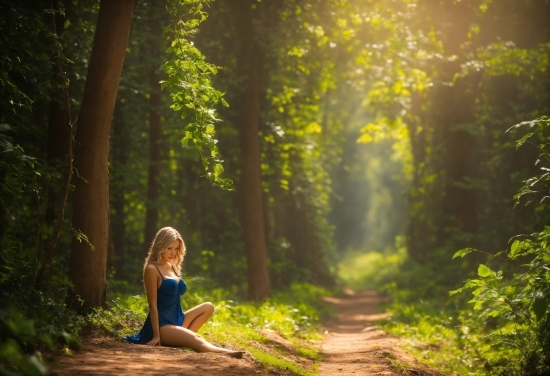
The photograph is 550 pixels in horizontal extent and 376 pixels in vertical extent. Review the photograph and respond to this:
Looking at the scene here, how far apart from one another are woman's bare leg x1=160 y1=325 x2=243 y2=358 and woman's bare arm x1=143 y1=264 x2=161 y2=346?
10cm

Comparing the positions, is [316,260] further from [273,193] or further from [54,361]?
[54,361]

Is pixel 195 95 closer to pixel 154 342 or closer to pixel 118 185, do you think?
pixel 154 342

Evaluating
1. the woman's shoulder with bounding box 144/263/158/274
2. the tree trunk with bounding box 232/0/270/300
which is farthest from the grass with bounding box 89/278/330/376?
the tree trunk with bounding box 232/0/270/300

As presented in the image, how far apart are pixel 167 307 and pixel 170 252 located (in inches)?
30.3

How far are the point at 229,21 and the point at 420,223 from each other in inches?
677

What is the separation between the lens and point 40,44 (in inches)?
468

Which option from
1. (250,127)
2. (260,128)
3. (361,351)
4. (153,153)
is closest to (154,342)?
(361,351)

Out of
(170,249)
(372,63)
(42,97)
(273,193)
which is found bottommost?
(170,249)

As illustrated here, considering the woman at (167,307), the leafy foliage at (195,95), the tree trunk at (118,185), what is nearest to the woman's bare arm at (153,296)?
the woman at (167,307)

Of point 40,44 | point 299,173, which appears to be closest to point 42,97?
point 40,44

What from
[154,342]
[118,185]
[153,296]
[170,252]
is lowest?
[154,342]

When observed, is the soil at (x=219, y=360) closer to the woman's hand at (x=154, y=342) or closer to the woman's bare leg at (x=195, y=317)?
the woman's hand at (x=154, y=342)

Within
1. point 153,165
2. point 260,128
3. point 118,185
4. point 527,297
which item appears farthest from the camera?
point 153,165

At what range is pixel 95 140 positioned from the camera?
1005 cm
